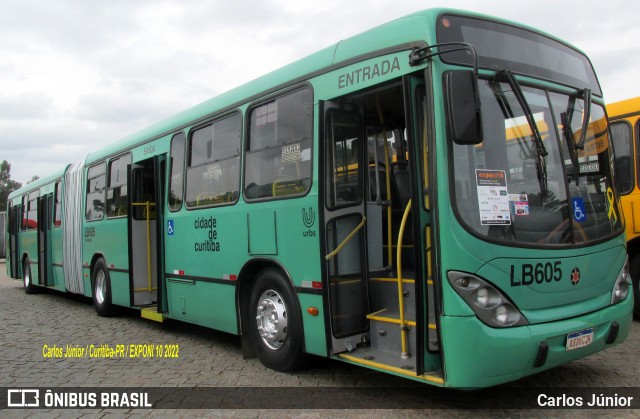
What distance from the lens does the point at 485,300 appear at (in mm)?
3834

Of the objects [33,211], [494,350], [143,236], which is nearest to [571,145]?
[494,350]

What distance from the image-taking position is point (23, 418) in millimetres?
4695

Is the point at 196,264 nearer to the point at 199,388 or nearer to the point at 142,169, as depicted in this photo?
the point at 199,388

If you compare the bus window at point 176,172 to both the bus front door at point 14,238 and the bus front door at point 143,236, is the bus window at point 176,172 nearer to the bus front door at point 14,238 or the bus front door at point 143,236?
the bus front door at point 143,236

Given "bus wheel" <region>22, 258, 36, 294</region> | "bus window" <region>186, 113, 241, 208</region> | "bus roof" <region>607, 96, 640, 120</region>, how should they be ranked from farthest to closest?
"bus wheel" <region>22, 258, 36, 294</region>, "bus roof" <region>607, 96, 640, 120</region>, "bus window" <region>186, 113, 241, 208</region>

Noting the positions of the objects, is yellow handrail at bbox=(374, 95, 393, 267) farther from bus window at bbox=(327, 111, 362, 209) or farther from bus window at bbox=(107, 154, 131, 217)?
bus window at bbox=(107, 154, 131, 217)

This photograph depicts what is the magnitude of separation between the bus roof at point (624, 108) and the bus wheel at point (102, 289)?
850cm

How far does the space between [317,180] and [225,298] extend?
2.14 m

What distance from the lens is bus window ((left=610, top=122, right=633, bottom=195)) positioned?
25.3 feet

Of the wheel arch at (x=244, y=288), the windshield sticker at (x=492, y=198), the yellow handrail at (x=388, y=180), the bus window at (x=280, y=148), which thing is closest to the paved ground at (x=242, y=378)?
the wheel arch at (x=244, y=288)

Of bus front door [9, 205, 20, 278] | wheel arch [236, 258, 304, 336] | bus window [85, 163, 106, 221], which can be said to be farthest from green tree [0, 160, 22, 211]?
wheel arch [236, 258, 304, 336]

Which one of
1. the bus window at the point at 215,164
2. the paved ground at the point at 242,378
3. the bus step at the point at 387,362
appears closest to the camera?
the bus step at the point at 387,362

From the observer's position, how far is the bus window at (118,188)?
9109 millimetres

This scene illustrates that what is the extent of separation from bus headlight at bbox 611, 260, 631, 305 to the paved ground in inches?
32.3
